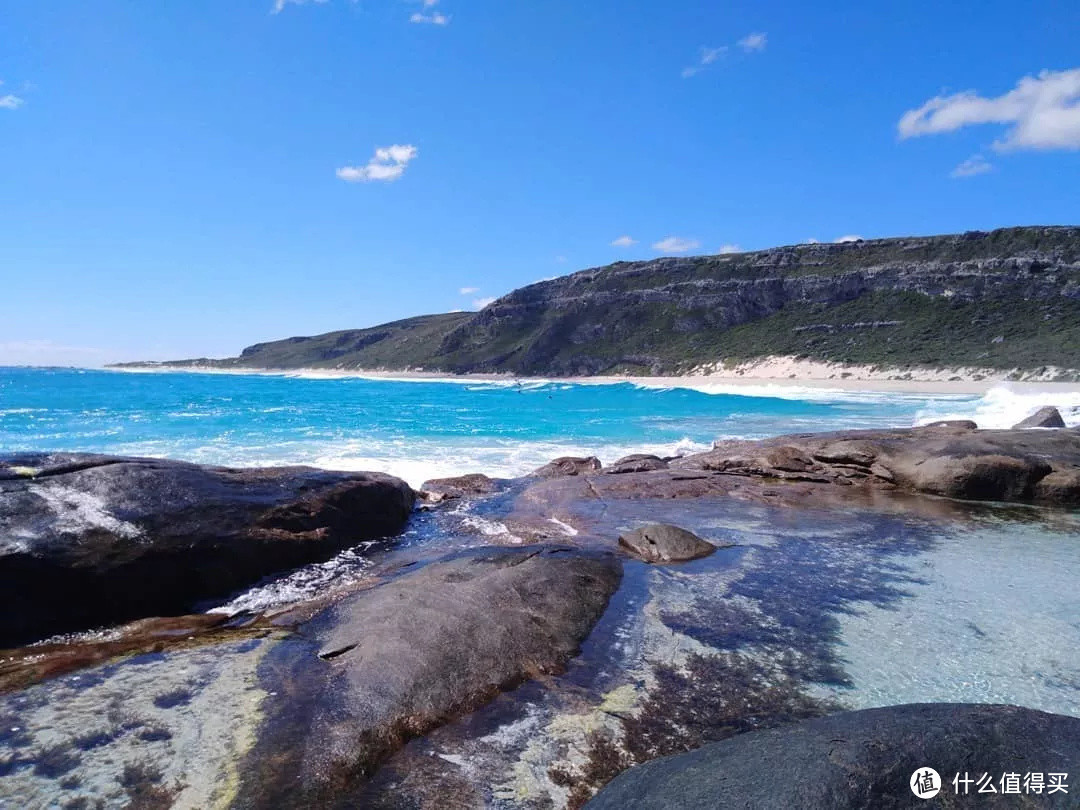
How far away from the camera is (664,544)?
27.0 feet

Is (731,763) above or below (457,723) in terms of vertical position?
above

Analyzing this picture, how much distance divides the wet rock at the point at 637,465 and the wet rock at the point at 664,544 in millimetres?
5743

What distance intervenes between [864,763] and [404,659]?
338 cm

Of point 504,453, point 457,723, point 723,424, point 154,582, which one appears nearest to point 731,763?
point 457,723

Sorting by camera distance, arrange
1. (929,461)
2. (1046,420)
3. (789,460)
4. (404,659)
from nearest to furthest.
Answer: (404,659), (929,461), (789,460), (1046,420)

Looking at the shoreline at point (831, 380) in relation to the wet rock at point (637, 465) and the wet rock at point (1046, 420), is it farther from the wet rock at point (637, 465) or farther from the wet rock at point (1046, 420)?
the wet rock at point (637, 465)

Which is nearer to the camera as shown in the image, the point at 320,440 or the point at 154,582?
the point at 154,582

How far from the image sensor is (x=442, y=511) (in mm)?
11648

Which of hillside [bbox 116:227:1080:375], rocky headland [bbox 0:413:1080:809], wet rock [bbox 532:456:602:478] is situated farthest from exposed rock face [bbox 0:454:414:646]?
hillside [bbox 116:227:1080:375]

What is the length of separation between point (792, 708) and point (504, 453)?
16944 millimetres

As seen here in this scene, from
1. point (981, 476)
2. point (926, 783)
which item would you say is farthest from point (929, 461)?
point (926, 783)

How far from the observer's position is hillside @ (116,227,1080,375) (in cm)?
6369

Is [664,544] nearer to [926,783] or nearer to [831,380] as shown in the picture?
[926,783]

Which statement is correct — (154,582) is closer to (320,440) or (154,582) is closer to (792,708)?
(792,708)
